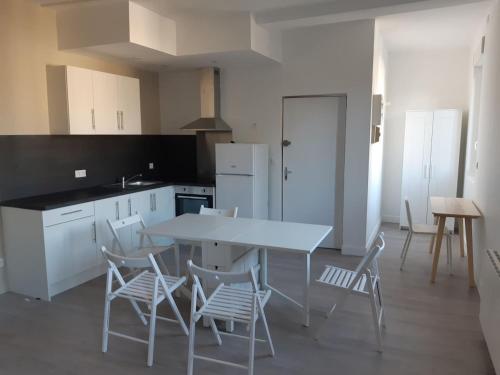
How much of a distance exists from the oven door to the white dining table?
1.56m

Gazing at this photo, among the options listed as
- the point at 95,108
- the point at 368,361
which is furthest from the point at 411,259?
the point at 95,108

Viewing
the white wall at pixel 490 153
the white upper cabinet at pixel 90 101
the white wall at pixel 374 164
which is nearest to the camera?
the white wall at pixel 490 153

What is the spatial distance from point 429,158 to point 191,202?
12.3 feet

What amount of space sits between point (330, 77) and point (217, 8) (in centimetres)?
167

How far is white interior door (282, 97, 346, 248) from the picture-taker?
512 cm

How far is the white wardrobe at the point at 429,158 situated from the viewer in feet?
19.7

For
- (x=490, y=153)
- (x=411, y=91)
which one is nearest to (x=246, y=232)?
(x=490, y=153)

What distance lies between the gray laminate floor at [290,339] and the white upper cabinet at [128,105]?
6.64ft

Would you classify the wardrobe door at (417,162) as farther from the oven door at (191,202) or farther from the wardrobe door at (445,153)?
the oven door at (191,202)

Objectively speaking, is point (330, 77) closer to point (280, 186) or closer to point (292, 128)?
point (292, 128)

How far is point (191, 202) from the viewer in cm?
548

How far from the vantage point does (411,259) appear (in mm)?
4832

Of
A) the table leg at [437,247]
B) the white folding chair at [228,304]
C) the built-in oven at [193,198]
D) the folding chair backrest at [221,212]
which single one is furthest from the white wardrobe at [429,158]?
the white folding chair at [228,304]

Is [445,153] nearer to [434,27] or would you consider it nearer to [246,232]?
[434,27]
